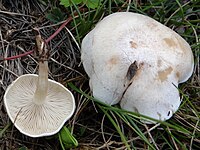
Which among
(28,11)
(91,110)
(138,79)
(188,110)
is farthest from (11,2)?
(188,110)

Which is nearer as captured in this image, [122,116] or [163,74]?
[163,74]

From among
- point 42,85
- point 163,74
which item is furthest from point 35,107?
point 163,74

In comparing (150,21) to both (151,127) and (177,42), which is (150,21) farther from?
(151,127)

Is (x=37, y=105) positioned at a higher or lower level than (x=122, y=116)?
higher

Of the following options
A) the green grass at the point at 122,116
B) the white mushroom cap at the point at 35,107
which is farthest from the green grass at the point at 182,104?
the white mushroom cap at the point at 35,107

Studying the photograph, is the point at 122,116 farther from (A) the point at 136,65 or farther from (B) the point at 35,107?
(B) the point at 35,107

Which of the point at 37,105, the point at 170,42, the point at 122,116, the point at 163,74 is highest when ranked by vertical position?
the point at 170,42

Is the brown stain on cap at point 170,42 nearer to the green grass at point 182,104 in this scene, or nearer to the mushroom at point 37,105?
the green grass at point 182,104
